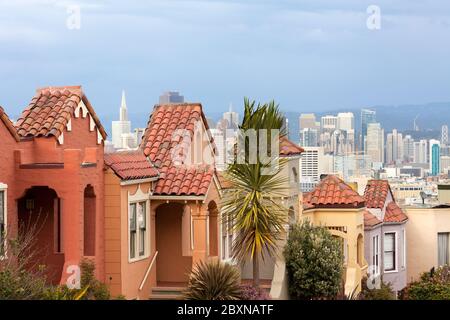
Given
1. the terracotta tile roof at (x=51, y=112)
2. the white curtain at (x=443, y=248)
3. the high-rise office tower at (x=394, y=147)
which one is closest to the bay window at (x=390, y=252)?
the white curtain at (x=443, y=248)

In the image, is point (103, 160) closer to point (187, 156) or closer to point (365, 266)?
point (187, 156)

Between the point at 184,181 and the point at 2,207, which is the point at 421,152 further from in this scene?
the point at 2,207

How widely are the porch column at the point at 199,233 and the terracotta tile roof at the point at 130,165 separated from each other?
147 centimetres

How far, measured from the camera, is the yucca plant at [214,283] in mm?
26641

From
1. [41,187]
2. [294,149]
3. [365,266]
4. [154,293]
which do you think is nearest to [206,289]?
[154,293]

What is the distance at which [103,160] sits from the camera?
26.5m

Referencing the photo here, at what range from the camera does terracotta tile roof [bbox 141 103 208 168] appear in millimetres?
29830

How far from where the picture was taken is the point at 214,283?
26734 millimetres

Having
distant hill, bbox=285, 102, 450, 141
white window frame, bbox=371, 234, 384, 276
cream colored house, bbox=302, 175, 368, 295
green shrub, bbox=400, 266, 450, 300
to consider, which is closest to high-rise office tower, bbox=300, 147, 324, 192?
distant hill, bbox=285, 102, 450, 141

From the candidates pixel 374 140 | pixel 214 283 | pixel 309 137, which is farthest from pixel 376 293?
pixel 374 140

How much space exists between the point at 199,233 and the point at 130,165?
2.62 meters

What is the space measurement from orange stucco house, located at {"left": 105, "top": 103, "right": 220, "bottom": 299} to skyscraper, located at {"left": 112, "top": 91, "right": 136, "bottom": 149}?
0.97 m

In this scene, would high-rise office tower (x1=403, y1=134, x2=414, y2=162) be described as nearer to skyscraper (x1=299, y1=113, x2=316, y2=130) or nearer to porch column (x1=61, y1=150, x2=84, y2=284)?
skyscraper (x1=299, y1=113, x2=316, y2=130)
